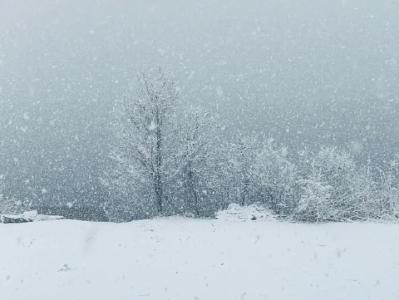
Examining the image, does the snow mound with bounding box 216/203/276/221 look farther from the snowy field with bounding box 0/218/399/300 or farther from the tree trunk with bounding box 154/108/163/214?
the snowy field with bounding box 0/218/399/300

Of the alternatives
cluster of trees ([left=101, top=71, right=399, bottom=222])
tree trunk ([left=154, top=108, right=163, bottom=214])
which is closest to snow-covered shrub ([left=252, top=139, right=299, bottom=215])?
cluster of trees ([left=101, top=71, right=399, bottom=222])

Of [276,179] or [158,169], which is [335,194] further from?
[158,169]

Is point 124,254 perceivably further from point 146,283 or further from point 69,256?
point 146,283

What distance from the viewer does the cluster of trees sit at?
3731cm

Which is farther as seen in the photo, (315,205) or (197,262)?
(315,205)

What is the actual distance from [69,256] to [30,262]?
180cm

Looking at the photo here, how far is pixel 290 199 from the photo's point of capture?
142 ft

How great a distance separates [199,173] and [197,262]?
25.9 m

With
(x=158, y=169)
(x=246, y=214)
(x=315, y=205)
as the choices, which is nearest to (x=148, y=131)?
(x=158, y=169)

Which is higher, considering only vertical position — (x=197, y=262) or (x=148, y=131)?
(x=148, y=131)

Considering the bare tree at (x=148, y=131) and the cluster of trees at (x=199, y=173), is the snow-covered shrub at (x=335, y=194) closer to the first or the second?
the cluster of trees at (x=199, y=173)

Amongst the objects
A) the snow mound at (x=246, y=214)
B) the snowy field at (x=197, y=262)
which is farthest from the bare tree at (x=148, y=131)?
the snowy field at (x=197, y=262)

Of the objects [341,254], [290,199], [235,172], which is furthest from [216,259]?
[235,172]

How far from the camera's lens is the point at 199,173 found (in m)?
45.2
